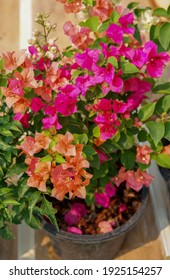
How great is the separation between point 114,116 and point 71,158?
0.17 meters

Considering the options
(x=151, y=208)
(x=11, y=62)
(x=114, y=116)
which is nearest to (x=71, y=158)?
(x=114, y=116)

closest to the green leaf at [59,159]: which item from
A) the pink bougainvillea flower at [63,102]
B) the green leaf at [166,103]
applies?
the pink bougainvillea flower at [63,102]

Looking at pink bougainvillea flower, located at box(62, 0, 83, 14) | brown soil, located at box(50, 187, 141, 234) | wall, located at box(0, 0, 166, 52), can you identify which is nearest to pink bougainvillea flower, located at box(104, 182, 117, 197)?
brown soil, located at box(50, 187, 141, 234)

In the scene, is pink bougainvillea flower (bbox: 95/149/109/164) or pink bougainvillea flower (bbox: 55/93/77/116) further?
pink bougainvillea flower (bbox: 95/149/109/164)

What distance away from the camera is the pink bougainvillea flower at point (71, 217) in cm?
151

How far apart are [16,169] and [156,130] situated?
381 millimetres

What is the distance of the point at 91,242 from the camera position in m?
1.42

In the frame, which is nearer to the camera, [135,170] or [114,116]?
[114,116]

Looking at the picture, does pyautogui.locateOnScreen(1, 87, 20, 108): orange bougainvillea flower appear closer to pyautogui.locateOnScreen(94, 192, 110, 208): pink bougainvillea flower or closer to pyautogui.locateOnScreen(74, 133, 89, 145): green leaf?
pyautogui.locateOnScreen(74, 133, 89, 145): green leaf

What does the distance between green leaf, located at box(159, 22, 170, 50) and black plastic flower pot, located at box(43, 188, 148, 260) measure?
1.73ft

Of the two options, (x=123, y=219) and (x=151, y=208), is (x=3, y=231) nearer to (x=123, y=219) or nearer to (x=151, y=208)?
(x=123, y=219)

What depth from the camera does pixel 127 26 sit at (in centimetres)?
120

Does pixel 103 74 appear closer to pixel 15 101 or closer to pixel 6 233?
pixel 15 101

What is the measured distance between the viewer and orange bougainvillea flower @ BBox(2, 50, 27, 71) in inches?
42.8
